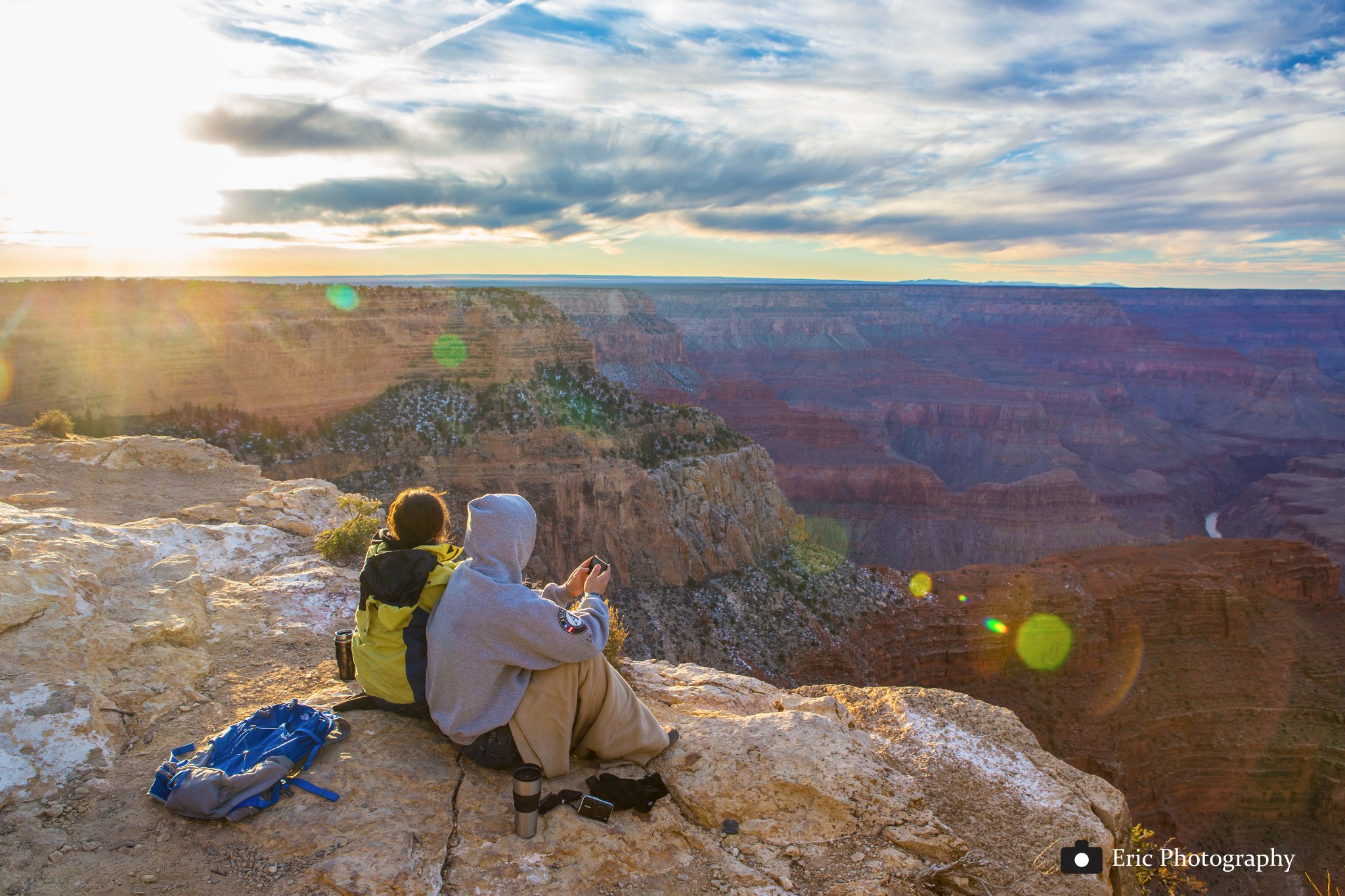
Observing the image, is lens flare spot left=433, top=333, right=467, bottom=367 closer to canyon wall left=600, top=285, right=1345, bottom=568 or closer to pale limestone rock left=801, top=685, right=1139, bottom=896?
pale limestone rock left=801, top=685, right=1139, bottom=896

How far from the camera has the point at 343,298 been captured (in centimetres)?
2647

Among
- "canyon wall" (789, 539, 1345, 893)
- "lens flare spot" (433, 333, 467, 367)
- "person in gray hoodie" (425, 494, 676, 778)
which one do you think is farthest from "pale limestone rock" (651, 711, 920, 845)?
"lens flare spot" (433, 333, 467, 367)

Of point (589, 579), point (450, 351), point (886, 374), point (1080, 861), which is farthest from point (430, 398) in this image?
point (886, 374)

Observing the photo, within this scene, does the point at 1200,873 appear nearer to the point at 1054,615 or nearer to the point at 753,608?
the point at 1054,615

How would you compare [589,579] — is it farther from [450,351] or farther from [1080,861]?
[450,351]

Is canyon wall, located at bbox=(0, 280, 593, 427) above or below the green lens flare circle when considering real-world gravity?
below

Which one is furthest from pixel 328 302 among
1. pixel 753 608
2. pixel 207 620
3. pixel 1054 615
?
pixel 1054 615

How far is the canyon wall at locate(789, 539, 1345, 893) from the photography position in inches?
815

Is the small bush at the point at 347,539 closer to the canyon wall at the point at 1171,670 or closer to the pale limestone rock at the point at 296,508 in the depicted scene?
the pale limestone rock at the point at 296,508

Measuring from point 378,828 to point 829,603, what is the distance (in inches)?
913

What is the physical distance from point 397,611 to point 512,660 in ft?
2.47

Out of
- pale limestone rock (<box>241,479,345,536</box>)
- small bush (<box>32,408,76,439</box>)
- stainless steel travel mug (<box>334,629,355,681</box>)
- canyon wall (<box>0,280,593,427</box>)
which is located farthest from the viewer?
canyon wall (<box>0,280,593,427</box>)

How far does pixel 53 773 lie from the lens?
357 centimetres

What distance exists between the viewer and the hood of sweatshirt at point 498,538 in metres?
3.66
